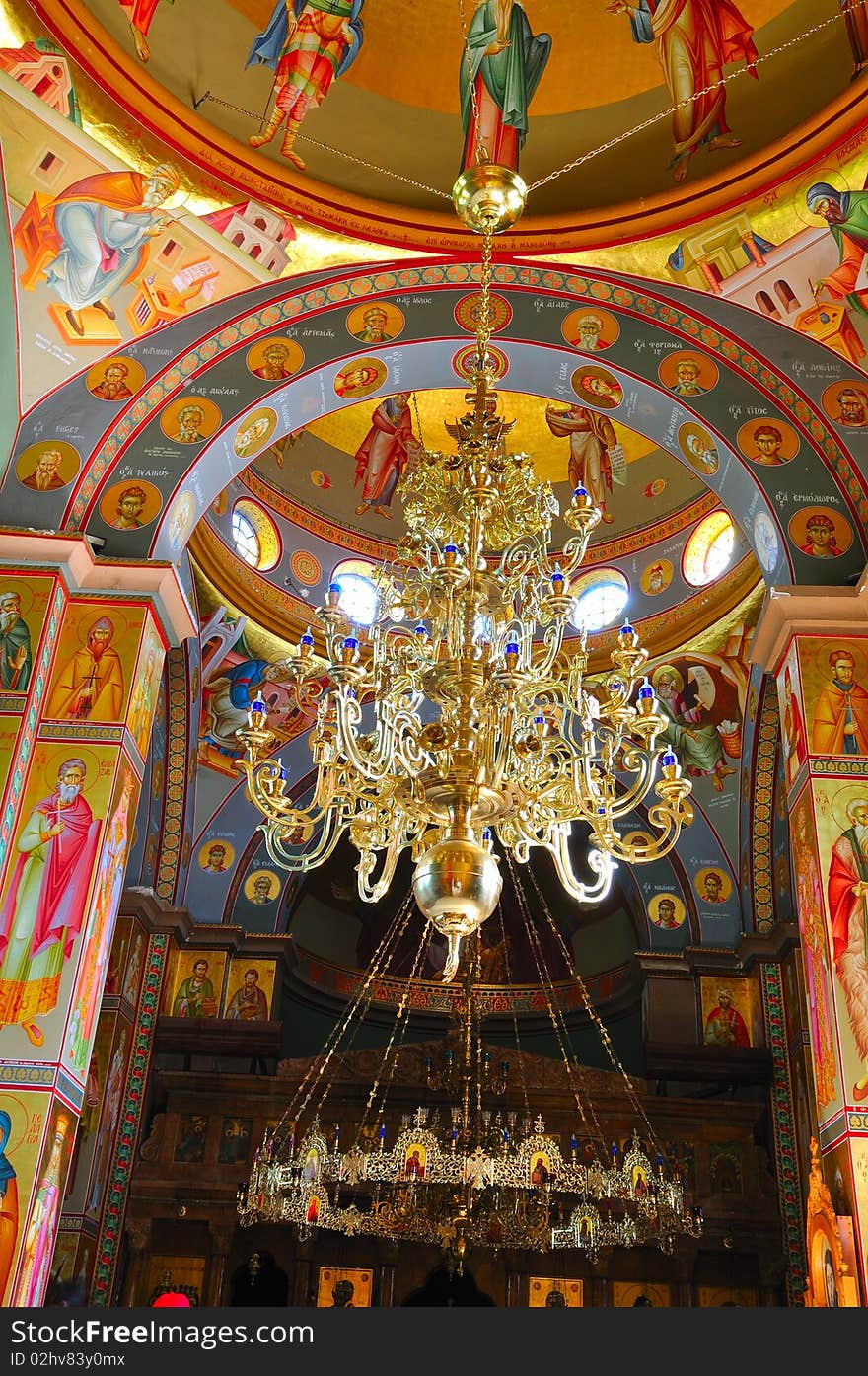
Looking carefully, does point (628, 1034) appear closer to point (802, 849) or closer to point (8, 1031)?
point (802, 849)

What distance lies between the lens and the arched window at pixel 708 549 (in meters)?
14.4

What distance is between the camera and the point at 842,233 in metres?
9.09

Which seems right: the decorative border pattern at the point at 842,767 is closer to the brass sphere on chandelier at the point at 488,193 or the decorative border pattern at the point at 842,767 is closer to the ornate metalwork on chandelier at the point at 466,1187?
the brass sphere on chandelier at the point at 488,193

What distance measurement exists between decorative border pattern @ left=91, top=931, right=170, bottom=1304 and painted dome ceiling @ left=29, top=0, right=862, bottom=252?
8.68 m

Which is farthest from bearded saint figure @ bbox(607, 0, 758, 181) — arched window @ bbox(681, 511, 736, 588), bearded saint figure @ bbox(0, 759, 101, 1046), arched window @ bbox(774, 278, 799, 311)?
bearded saint figure @ bbox(0, 759, 101, 1046)

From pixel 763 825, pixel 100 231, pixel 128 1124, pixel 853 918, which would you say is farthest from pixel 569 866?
pixel 763 825

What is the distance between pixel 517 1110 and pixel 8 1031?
24.2ft

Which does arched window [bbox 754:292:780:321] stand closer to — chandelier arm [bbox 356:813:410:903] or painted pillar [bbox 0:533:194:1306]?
painted pillar [bbox 0:533:194:1306]

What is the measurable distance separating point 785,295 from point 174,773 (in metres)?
8.95

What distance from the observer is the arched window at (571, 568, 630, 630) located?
610 inches

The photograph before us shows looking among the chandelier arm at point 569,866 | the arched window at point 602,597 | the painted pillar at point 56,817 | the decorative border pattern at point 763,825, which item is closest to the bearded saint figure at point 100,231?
the painted pillar at point 56,817

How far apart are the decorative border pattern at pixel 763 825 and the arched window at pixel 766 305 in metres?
5.70

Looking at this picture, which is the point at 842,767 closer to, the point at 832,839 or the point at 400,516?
the point at 832,839

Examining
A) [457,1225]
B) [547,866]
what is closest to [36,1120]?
[457,1225]
